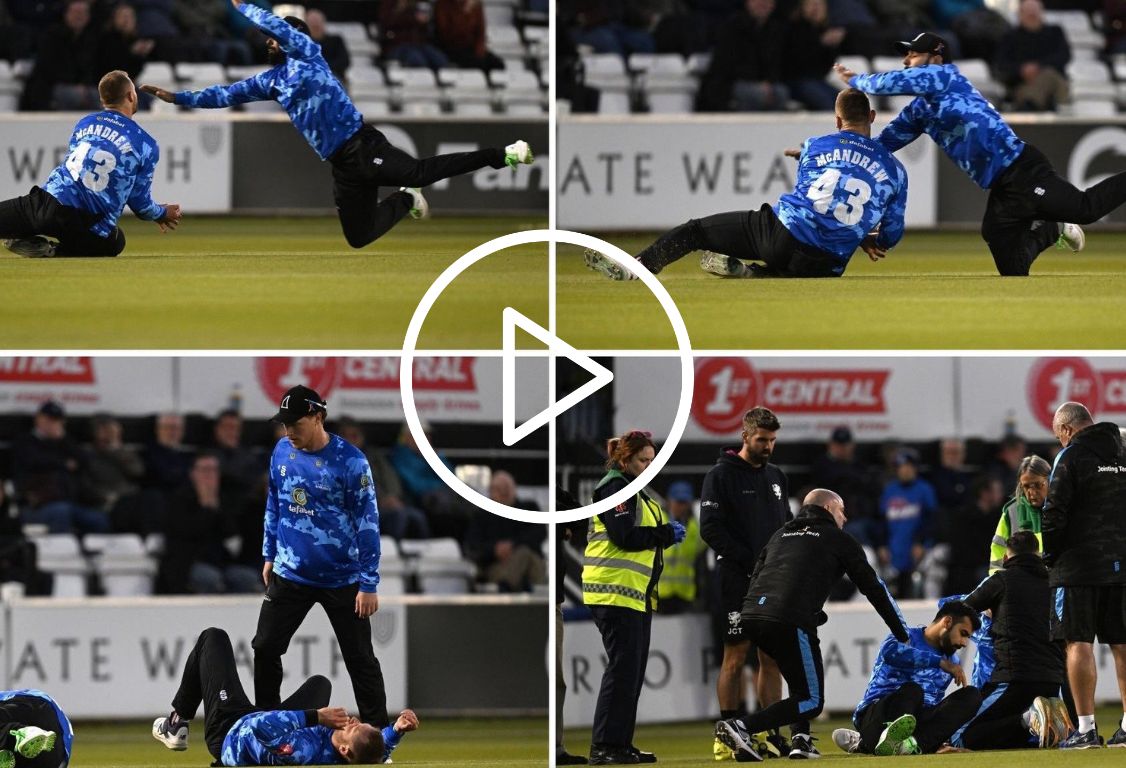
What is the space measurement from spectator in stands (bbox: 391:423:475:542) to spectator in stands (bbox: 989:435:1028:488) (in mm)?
3256

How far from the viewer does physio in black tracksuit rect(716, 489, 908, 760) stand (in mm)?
6723

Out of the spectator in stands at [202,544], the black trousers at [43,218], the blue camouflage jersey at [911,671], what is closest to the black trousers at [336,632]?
the blue camouflage jersey at [911,671]

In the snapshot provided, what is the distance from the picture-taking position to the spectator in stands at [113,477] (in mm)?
10836

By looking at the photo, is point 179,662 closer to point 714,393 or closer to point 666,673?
point 666,673

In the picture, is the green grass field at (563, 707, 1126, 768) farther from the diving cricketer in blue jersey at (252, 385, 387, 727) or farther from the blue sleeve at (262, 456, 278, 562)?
the blue sleeve at (262, 456, 278, 562)

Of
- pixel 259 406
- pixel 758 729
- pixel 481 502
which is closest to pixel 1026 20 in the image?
pixel 259 406

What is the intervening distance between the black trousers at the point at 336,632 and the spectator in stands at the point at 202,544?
316 centimetres

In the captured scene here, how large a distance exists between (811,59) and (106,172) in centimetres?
623

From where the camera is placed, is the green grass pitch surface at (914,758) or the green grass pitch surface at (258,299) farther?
the green grass pitch surface at (258,299)

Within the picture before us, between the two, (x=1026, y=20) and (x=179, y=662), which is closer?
(x=179, y=662)

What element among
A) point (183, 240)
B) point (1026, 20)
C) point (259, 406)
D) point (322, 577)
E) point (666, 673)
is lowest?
point (666, 673)

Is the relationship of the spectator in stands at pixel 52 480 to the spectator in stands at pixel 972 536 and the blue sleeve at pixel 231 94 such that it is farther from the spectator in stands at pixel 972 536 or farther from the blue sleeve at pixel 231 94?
the spectator in stands at pixel 972 536

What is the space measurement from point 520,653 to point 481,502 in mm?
1749

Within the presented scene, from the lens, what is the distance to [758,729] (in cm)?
671
